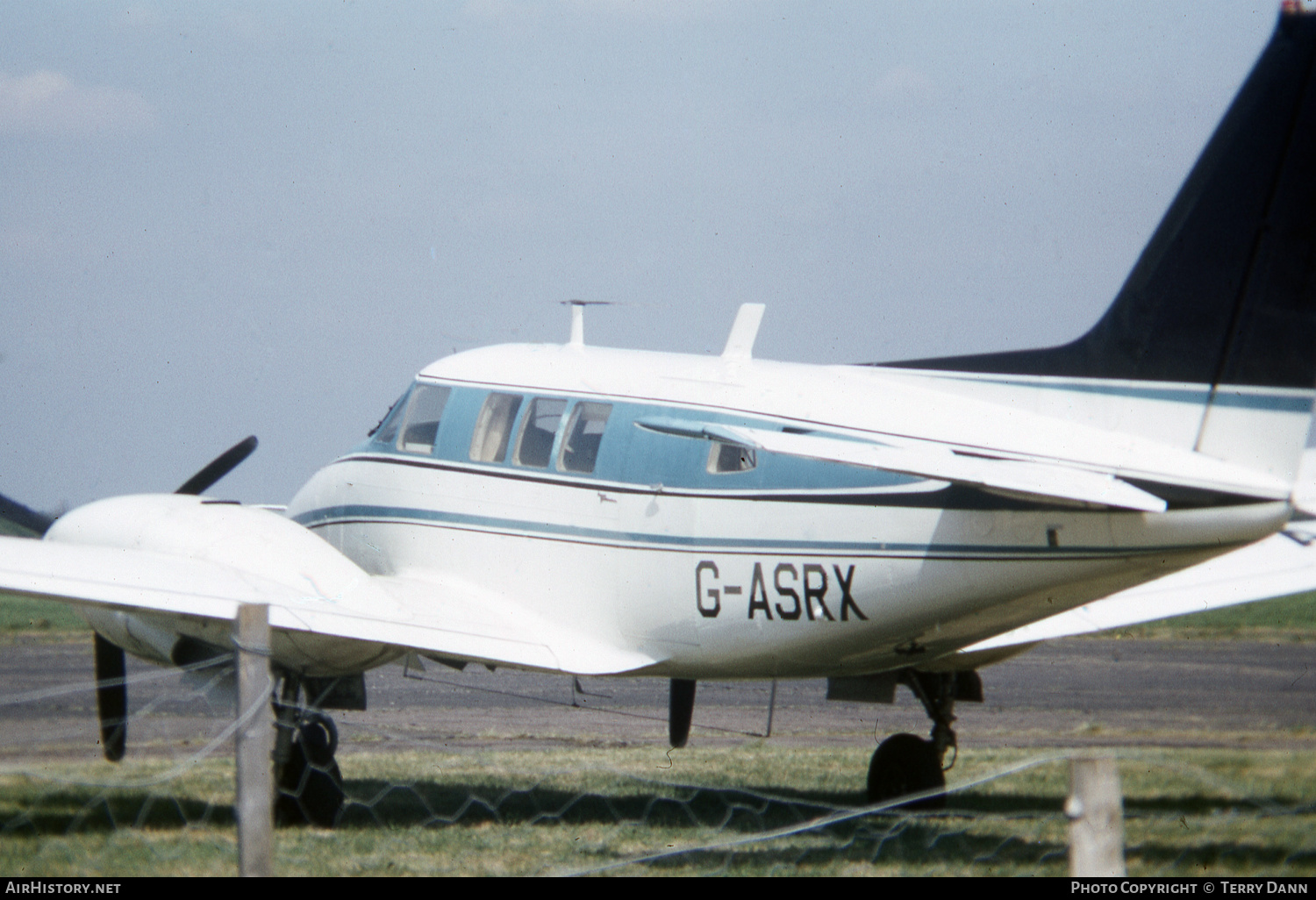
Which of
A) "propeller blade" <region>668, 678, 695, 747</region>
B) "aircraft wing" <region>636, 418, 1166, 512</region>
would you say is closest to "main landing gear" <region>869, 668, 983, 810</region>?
"propeller blade" <region>668, 678, 695, 747</region>

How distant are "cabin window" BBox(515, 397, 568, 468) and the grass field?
2.47 m

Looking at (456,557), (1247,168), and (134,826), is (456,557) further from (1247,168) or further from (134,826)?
(1247,168)

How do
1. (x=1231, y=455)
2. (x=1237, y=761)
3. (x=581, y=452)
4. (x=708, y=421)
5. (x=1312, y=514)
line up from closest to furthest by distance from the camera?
(x=1231, y=455)
(x=1312, y=514)
(x=708, y=421)
(x=581, y=452)
(x=1237, y=761)

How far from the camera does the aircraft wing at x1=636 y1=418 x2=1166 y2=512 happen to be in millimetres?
7750

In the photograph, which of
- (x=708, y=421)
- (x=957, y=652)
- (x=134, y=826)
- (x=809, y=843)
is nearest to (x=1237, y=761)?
(x=957, y=652)

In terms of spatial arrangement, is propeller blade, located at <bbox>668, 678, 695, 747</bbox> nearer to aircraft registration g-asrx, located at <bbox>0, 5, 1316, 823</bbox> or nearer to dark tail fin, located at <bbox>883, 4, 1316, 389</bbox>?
aircraft registration g-asrx, located at <bbox>0, 5, 1316, 823</bbox>

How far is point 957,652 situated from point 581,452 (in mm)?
3084

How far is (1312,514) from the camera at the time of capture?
9.15 metres

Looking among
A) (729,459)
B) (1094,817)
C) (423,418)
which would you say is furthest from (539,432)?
(1094,817)

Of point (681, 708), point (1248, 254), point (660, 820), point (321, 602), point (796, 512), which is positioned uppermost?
point (1248, 254)

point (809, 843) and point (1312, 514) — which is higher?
point (1312, 514)

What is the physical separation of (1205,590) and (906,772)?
2.65m

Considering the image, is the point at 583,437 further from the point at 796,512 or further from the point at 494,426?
the point at 796,512

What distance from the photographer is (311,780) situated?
34.0 feet
